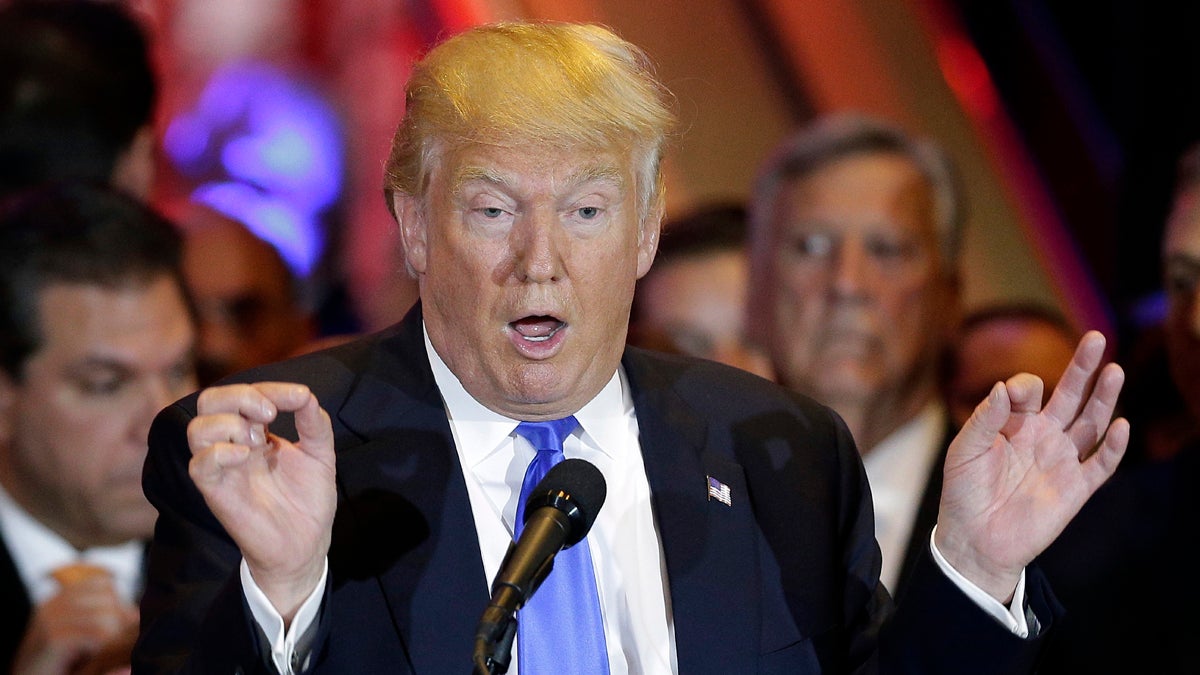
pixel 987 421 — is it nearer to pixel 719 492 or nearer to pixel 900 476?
pixel 719 492

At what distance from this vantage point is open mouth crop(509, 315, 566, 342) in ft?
6.22

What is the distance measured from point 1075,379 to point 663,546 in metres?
0.57

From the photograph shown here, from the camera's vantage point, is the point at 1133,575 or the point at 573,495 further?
the point at 1133,575

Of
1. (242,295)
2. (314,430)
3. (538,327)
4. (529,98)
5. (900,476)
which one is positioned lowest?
(900,476)

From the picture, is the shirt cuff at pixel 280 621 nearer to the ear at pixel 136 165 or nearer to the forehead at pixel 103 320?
the forehead at pixel 103 320

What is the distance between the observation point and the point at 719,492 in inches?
77.8

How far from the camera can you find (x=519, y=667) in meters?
1.79

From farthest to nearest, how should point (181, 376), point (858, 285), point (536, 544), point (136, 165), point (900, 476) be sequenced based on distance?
point (136, 165)
point (858, 285)
point (900, 476)
point (181, 376)
point (536, 544)

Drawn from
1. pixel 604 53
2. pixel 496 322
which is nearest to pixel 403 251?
pixel 496 322

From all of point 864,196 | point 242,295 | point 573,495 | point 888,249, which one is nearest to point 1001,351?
point 888,249

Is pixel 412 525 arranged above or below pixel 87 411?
below

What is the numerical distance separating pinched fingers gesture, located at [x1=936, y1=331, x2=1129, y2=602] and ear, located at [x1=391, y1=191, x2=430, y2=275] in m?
0.75

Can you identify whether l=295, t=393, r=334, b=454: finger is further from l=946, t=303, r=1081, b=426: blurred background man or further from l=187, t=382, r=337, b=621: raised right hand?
→ l=946, t=303, r=1081, b=426: blurred background man

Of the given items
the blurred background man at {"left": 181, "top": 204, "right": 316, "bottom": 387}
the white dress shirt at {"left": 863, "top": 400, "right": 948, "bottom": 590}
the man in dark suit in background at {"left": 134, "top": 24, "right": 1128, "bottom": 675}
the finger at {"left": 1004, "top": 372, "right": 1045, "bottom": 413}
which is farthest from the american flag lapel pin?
the blurred background man at {"left": 181, "top": 204, "right": 316, "bottom": 387}
